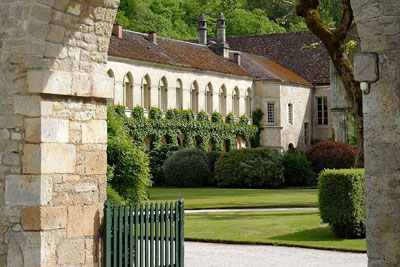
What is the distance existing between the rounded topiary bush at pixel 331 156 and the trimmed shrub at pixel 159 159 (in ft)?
24.5

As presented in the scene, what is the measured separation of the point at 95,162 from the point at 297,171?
2863 centimetres

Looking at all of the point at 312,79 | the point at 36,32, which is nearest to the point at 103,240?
the point at 36,32

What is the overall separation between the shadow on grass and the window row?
934 inches

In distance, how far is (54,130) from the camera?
9.93 metres

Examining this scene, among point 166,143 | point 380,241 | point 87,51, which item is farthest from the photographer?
point 166,143

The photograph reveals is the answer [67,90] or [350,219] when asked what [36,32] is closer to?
[67,90]

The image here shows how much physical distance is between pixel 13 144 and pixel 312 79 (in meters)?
48.0

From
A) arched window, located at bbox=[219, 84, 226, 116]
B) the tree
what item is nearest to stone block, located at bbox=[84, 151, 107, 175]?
the tree

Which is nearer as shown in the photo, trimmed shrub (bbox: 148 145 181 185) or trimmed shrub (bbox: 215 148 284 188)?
trimmed shrub (bbox: 215 148 284 188)

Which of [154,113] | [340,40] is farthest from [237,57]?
[340,40]

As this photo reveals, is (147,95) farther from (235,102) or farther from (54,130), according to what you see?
(54,130)

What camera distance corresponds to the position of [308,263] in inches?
530

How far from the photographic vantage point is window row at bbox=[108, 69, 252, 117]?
42.3m

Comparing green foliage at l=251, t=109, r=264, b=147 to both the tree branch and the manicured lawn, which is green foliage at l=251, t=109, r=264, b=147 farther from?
the tree branch
